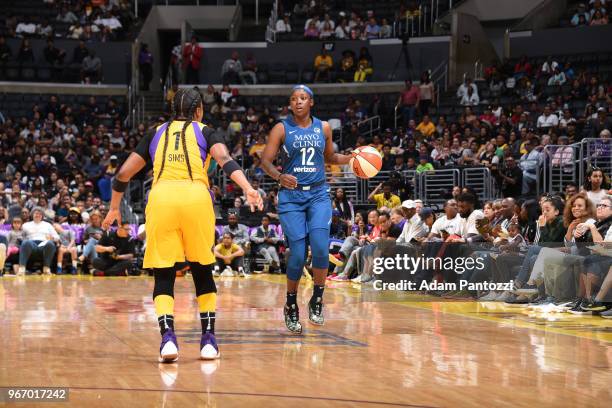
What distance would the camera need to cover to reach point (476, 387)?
17.7 feet

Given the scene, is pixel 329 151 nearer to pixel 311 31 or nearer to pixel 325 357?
pixel 325 357

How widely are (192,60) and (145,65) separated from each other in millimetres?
1796

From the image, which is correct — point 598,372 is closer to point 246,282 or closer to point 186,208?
point 186,208

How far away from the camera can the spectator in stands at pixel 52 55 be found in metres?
30.6

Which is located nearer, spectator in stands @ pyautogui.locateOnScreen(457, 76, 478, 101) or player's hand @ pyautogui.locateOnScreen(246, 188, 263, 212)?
player's hand @ pyautogui.locateOnScreen(246, 188, 263, 212)

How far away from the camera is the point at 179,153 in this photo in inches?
262

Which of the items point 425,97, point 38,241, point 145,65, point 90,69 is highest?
point 145,65

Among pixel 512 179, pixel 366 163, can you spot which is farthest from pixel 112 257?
pixel 366 163

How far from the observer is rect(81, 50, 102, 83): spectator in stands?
30969mm

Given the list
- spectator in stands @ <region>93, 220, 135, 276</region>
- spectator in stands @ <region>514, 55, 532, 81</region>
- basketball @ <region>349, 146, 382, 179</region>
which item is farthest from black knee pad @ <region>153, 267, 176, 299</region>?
spectator in stands @ <region>514, 55, 532, 81</region>

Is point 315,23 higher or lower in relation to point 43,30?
higher

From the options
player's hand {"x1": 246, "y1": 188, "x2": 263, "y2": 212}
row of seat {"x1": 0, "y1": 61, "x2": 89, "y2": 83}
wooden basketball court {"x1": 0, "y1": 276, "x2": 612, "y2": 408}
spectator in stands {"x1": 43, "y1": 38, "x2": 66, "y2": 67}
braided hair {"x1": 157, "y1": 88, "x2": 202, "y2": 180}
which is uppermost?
spectator in stands {"x1": 43, "y1": 38, "x2": 66, "y2": 67}

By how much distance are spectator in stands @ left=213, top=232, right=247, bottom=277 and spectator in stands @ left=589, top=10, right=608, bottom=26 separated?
533 inches

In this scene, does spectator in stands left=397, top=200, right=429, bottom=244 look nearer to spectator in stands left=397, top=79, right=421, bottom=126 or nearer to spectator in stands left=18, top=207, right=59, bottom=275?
spectator in stands left=18, top=207, right=59, bottom=275
